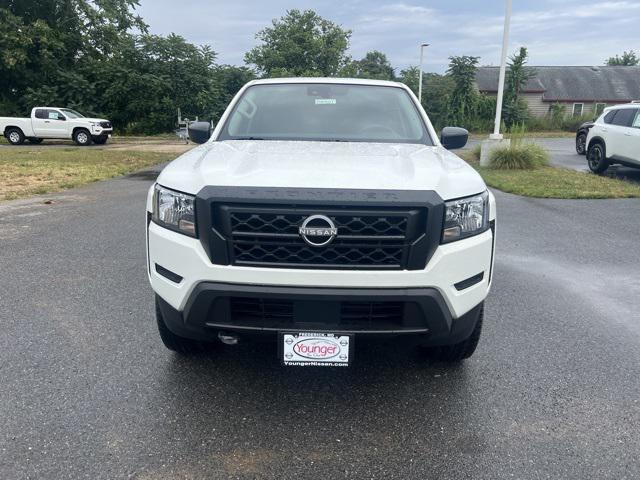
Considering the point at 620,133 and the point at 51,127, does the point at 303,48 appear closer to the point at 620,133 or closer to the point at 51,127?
the point at 51,127

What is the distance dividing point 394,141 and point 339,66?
57.3 metres

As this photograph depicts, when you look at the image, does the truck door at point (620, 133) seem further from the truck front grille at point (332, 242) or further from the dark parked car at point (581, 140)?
the truck front grille at point (332, 242)

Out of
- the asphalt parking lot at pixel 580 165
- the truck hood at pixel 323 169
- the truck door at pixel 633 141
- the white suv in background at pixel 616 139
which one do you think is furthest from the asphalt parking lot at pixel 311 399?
the asphalt parking lot at pixel 580 165

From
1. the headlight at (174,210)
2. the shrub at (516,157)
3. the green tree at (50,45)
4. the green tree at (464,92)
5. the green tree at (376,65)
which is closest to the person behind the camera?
the headlight at (174,210)

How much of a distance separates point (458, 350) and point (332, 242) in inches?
46.2

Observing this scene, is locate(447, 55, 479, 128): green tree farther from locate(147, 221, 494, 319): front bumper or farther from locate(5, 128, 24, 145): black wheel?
locate(147, 221, 494, 319): front bumper

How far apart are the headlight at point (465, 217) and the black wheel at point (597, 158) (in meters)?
11.8

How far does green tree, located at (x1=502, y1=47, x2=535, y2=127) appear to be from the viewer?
36534mm

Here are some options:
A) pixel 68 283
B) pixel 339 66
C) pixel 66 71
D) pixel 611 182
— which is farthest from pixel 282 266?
pixel 339 66

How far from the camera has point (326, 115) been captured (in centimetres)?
411

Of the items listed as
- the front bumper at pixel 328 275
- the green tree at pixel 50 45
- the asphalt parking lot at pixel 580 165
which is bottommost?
the asphalt parking lot at pixel 580 165

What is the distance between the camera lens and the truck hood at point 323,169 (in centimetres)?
259

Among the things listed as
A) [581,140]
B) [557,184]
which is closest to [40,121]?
[557,184]

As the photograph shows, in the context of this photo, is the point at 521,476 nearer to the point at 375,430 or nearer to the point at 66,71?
the point at 375,430
